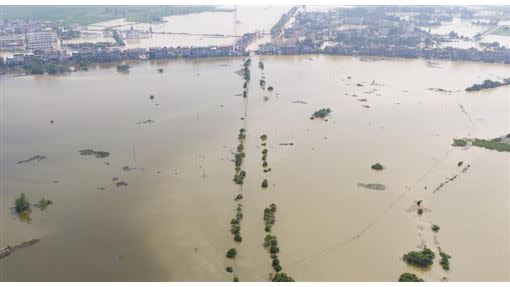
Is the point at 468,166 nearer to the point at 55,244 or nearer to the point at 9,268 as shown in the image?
the point at 55,244

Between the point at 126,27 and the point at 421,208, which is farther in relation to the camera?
the point at 126,27

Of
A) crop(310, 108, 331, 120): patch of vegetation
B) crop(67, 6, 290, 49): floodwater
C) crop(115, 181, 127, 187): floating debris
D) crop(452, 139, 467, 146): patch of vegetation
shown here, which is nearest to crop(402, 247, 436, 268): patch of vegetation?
crop(452, 139, 467, 146): patch of vegetation

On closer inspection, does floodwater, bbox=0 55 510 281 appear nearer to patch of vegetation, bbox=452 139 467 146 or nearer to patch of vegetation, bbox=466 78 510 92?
patch of vegetation, bbox=452 139 467 146

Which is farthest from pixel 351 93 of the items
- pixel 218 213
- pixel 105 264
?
pixel 105 264

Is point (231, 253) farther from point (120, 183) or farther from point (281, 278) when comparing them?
point (120, 183)

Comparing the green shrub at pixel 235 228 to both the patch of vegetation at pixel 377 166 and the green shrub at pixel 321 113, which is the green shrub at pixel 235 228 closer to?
the patch of vegetation at pixel 377 166
